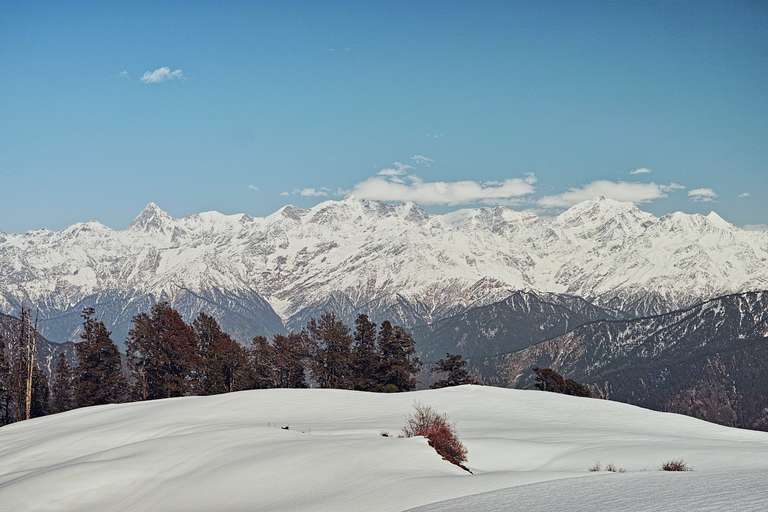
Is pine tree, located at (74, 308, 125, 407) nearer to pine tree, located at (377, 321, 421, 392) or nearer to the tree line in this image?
the tree line

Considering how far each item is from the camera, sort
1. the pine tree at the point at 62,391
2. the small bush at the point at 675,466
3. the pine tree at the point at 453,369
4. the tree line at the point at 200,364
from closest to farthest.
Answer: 1. the small bush at the point at 675,466
2. the tree line at the point at 200,364
3. the pine tree at the point at 62,391
4. the pine tree at the point at 453,369

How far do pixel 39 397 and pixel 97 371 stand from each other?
7489 millimetres

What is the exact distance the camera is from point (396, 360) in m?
81.2

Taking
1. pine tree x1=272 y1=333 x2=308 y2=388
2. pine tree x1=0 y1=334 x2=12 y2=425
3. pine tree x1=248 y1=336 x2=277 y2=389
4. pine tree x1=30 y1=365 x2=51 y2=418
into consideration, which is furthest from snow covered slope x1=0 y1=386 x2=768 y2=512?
pine tree x1=272 y1=333 x2=308 y2=388

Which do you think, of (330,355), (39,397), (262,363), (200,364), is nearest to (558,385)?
(330,355)

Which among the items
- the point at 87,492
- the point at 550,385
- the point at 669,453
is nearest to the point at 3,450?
the point at 87,492

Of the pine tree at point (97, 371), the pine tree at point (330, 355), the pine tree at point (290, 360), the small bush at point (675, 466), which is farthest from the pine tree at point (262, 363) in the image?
the small bush at point (675, 466)

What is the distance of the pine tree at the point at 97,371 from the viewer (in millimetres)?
76000

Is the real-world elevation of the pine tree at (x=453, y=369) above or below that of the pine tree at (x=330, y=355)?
below

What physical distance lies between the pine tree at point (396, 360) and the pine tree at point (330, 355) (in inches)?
158

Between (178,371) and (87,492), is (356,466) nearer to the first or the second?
(87,492)

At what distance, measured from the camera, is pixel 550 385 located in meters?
85.1

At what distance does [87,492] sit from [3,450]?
1398 cm

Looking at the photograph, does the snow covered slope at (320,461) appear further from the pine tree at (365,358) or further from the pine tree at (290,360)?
the pine tree at (290,360)
